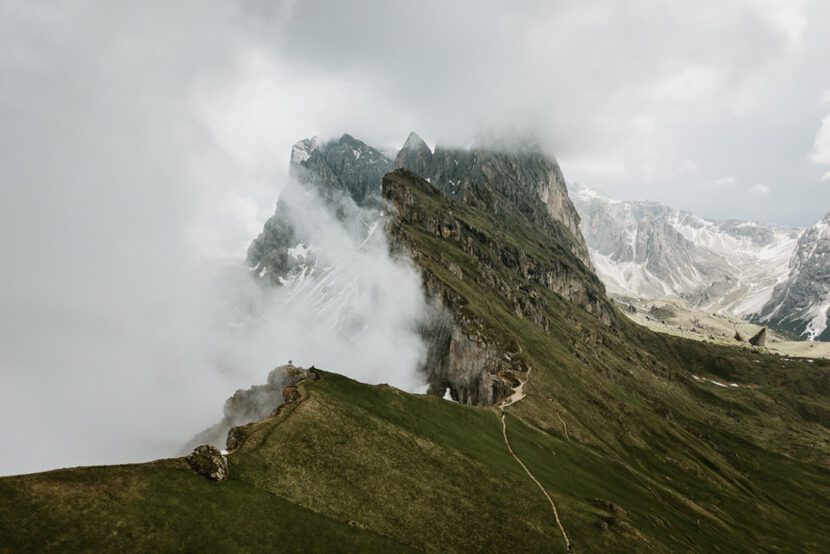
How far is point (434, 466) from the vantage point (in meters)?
77.6

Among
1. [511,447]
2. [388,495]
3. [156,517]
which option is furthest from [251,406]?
[156,517]

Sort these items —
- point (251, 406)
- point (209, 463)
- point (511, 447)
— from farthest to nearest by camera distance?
point (251, 406)
point (511, 447)
point (209, 463)

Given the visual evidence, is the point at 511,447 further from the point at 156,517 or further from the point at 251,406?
the point at 251,406

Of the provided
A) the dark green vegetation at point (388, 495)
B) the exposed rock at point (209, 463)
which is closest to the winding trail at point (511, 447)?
the dark green vegetation at point (388, 495)

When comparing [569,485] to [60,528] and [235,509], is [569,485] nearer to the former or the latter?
[235,509]

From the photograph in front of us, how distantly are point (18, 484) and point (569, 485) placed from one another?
301 feet

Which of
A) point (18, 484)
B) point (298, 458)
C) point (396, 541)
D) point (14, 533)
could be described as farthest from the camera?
point (298, 458)

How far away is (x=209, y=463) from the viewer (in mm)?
57688

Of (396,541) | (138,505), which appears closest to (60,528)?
(138,505)

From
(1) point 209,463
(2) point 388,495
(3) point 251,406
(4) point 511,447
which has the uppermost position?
(3) point 251,406

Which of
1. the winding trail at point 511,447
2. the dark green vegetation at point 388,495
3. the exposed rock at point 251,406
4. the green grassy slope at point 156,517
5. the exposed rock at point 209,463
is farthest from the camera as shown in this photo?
the exposed rock at point 251,406

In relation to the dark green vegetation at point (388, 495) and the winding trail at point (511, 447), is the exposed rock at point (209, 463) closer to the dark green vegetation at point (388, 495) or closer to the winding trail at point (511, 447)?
the dark green vegetation at point (388, 495)

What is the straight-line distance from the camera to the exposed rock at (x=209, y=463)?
56.8 meters

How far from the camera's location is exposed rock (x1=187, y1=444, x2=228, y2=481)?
5681 centimetres
